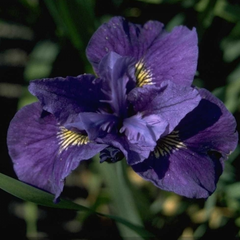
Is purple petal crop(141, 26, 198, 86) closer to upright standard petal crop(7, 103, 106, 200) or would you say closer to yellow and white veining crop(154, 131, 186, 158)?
yellow and white veining crop(154, 131, 186, 158)

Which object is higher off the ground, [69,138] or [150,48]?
[150,48]

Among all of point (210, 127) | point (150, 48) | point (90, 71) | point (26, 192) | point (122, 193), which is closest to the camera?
point (26, 192)

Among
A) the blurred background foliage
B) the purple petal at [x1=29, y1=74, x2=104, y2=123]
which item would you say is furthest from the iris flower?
the blurred background foliage

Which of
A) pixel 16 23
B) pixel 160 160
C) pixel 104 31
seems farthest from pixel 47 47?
pixel 160 160

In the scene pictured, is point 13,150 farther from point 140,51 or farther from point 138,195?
point 138,195

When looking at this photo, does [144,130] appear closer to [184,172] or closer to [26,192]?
[184,172]

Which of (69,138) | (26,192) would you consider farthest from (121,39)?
(26,192)

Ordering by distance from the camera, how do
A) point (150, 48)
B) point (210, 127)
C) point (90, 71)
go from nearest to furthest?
point (210, 127) → point (150, 48) → point (90, 71)
